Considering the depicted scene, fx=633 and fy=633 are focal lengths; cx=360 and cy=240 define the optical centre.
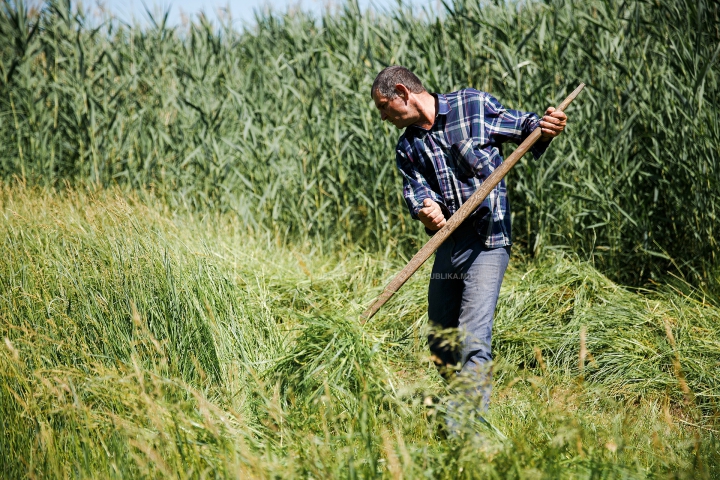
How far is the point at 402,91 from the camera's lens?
287 cm

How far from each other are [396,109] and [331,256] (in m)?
2.55

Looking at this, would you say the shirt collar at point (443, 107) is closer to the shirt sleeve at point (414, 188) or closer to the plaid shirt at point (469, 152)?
the plaid shirt at point (469, 152)

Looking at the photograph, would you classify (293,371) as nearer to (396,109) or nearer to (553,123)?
(396,109)

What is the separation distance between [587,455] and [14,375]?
7.78 feet

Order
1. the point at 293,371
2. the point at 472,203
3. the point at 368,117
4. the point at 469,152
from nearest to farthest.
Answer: the point at 472,203 → the point at 469,152 → the point at 293,371 → the point at 368,117

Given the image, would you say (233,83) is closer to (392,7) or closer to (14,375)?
(392,7)

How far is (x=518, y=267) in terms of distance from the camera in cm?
483

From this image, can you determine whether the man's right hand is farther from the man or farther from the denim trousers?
the denim trousers

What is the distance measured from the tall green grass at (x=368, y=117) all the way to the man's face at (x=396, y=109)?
6.67 feet

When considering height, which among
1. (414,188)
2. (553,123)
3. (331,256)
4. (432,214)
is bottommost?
(331,256)

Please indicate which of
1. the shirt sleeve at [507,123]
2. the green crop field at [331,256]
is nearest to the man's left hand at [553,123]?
the shirt sleeve at [507,123]

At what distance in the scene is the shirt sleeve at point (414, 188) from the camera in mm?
2936

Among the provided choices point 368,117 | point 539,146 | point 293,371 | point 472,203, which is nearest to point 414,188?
point 472,203

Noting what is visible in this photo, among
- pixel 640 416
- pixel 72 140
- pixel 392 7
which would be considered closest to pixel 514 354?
pixel 640 416
